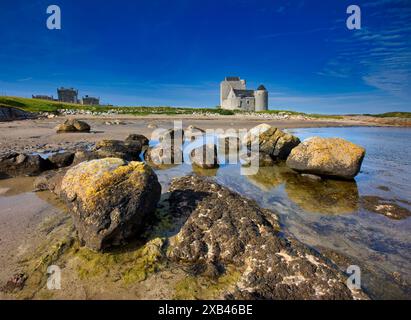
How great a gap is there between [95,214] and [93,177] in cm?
67

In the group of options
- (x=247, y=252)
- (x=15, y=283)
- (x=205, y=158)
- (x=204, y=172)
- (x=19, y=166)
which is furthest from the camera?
(x=205, y=158)

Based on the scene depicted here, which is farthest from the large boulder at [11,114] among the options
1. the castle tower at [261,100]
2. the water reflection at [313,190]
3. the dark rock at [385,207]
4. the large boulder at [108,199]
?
the castle tower at [261,100]

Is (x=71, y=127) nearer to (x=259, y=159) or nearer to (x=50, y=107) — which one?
(x=259, y=159)

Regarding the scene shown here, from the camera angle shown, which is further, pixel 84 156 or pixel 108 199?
pixel 84 156

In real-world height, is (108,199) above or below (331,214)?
above

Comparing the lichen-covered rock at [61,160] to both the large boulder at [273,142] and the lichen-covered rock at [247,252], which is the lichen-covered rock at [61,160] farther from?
the large boulder at [273,142]

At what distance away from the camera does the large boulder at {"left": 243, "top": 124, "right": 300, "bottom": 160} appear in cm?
1263

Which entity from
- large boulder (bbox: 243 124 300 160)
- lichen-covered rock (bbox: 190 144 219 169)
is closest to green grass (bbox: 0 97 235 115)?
large boulder (bbox: 243 124 300 160)

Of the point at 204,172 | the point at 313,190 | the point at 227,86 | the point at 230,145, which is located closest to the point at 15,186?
the point at 204,172

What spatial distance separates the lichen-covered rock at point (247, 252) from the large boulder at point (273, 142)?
7520 mm

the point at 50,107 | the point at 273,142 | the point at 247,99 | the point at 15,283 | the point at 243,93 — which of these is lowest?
the point at 15,283

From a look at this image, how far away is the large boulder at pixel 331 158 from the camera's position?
8625mm

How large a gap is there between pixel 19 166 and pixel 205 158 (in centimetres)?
660

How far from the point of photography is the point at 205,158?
34.0 ft
